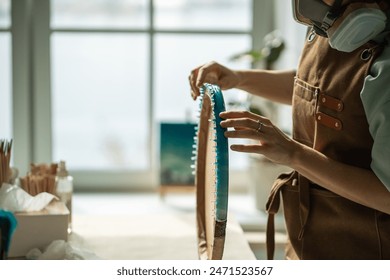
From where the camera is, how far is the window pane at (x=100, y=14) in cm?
198

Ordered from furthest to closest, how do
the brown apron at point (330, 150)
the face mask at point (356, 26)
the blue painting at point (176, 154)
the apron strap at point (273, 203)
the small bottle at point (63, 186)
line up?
the blue painting at point (176, 154) → the small bottle at point (63, 186) → the apron strap at point (273, 203) → the brown apron at point (330, 150) → the face mask at point (356, 26)

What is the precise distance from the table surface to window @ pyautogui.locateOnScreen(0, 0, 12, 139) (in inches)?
25.6

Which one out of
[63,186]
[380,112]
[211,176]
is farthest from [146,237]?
[380,112]

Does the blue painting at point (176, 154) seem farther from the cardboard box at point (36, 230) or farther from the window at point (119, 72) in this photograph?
the cardboard box at point (36, 230)

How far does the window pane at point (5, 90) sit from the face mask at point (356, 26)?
1303 mm

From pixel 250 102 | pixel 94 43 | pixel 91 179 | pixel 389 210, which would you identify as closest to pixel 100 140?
pixel 91 179

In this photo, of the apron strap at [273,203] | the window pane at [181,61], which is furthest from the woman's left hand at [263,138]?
the window pane at [181,61]

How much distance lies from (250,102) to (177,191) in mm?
355

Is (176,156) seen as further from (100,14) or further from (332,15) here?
(332,15)

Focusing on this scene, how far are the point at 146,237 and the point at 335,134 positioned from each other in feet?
1.65

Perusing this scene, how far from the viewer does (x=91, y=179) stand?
6.74 feet

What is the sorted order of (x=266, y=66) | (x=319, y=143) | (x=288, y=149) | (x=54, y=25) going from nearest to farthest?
(x=288, y=149) → (x=319, y=143) → (x=266, y=66) → (x=54, y=25)

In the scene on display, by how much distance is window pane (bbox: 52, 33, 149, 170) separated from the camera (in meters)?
2.01
